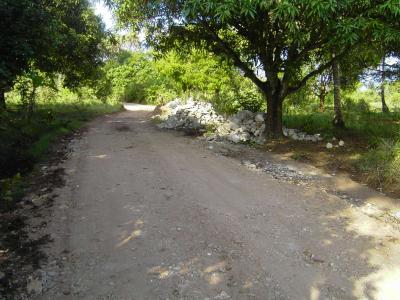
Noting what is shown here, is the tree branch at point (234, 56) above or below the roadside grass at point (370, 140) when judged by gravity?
above

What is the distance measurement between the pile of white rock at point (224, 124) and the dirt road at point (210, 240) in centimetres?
449

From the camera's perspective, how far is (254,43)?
12477 mm

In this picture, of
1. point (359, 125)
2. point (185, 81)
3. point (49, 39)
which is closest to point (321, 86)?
point (359, 125)

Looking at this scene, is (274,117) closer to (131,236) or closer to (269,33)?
(269,33)

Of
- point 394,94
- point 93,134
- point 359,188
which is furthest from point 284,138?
point 394,94

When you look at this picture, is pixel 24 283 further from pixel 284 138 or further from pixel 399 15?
pixel 284 138

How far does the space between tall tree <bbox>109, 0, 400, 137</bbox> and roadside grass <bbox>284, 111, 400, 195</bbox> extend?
1.97 m

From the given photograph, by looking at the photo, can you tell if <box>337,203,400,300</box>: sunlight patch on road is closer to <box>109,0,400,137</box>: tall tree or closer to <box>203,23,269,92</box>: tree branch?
<box>109,0,400,137</box>: tall tree

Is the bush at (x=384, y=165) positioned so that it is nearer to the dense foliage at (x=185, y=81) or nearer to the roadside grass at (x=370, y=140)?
the roadside grass at (x=370, y=140)

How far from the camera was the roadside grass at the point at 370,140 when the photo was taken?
28.0 feet

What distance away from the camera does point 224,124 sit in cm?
1449

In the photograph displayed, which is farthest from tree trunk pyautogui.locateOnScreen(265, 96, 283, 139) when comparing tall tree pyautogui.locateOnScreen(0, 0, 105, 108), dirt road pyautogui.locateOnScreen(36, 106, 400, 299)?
tall tree pyautogui.locateOnScreen(0, 0, 105, 108)

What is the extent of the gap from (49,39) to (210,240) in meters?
6.76

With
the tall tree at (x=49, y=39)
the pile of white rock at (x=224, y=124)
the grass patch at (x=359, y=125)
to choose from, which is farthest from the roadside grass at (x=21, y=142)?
the grass patch at (x=359, y=125)
